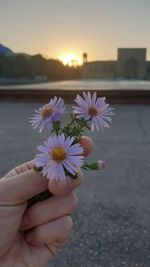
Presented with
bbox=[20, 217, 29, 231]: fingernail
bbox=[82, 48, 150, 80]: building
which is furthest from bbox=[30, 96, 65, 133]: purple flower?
bbox=[82, 48, 150, 80]: building

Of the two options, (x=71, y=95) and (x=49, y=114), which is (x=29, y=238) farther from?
(x=71, y=95)

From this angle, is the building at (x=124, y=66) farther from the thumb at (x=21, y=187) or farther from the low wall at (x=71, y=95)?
the thumb at (x=21, y=187)

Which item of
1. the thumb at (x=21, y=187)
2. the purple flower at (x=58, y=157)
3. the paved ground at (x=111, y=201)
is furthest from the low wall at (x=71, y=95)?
the purple flower at (x=58, y=157)

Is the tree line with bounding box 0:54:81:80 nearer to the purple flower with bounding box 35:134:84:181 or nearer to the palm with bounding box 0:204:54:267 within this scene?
the palm with bounding box 0:204:54:267

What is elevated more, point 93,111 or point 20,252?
point 93,111

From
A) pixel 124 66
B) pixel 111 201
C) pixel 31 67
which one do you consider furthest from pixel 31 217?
pixel 124 66
